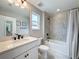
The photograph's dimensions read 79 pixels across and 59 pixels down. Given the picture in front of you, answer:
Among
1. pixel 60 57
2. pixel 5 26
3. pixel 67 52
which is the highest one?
pixel 5 26

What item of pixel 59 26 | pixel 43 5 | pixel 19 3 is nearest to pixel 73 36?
pixel 59 26

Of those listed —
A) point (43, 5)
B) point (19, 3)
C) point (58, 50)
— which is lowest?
point (58, 50)

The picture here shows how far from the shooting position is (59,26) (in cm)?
380

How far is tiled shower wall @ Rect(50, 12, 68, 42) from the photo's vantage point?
354 cm

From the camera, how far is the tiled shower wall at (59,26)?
3545 millimetres

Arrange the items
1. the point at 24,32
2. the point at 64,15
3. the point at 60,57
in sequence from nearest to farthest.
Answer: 1. the point at 24,32
2. the point at 60,57
3. the point at 64,15

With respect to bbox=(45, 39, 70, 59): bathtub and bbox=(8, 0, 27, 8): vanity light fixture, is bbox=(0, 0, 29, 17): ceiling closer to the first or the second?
bbox=(8, 0, 27, 8): vanity light fixture

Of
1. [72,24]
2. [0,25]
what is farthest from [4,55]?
[72,24]

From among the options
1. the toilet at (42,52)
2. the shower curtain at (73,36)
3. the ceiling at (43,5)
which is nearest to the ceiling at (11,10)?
the ceiling at (43,5)

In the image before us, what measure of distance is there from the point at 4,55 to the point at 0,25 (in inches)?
34.1

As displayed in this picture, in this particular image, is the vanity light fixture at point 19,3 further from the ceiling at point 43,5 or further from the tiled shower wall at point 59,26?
the tiled shower wall at point 59,26

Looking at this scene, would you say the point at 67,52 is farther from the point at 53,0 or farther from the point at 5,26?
the point at 5,26

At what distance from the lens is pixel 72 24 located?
281cm

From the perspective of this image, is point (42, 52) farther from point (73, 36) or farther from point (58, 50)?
point (73, 36)
